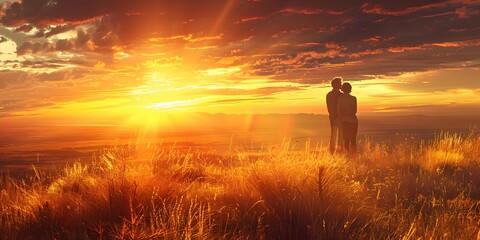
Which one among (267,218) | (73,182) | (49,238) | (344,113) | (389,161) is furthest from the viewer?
(344,113)

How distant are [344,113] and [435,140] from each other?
2.75 m

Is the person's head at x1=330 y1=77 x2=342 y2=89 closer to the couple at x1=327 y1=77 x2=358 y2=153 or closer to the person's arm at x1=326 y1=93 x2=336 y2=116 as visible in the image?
the couple at x1=327 y1=77 x2=358 y2=153

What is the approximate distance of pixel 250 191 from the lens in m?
6.66

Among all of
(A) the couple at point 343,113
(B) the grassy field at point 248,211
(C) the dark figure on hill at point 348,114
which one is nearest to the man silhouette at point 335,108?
(A) the couple at point 343,113

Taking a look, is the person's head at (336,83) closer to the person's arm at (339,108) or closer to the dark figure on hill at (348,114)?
the dark figure on hill at (348,114)

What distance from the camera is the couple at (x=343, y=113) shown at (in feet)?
46.4

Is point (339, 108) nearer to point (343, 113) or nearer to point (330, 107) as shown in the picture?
point (343, 113)

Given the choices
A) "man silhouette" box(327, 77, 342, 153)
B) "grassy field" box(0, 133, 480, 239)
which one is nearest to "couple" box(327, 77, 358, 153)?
"man silhouette" box(327, 77, 342, 153)

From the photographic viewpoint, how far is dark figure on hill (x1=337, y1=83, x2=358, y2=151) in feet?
46.3

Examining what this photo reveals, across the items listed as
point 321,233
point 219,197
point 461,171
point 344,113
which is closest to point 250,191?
point 219,197

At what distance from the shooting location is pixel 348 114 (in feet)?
47.0

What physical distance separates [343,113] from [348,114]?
0.14 m

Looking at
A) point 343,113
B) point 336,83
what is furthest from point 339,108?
point 336,83

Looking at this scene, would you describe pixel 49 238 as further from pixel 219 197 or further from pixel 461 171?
pixel 461 171
